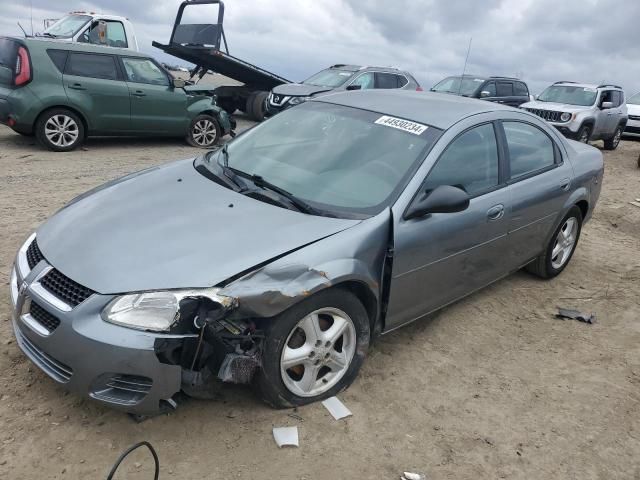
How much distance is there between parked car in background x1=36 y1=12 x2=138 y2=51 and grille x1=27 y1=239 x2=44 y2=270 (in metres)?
8.67

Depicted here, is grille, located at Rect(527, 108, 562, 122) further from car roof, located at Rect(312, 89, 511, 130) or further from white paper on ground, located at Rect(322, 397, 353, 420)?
white paper on ground, located at Rect(322, 397, 353, 420)

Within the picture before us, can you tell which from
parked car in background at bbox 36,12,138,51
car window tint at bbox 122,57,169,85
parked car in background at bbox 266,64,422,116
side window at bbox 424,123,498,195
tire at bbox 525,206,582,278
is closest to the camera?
side window at bbox 424,123,498,195

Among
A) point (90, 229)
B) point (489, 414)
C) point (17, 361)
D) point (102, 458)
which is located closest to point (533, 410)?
point (489, 414)

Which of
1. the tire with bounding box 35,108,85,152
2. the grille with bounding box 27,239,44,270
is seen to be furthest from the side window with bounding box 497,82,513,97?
the grille with bounding box 27,239,44,270

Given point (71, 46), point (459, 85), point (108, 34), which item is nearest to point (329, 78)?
point (459, 85)

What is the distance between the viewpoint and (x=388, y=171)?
10.8ft

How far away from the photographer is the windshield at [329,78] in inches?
491

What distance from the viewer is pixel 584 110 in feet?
43.2

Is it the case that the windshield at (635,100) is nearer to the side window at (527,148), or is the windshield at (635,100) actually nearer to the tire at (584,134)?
the tire at (584,134)

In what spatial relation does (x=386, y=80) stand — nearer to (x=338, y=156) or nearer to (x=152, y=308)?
(x=338, y=156)

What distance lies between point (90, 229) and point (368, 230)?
1505 mm

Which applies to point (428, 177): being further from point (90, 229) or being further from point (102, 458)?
point (102, 458)

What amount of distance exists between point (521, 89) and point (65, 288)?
16036mm

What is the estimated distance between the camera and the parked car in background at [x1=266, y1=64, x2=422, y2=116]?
11992mm
